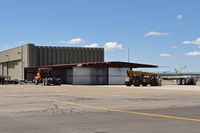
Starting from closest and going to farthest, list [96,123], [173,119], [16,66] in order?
[96,123] < [173,119] < [16,66]

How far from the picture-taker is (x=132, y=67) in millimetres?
84188

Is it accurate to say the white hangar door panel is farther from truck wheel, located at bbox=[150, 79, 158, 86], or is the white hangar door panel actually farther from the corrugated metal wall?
truck wheel, located at bbox=[150, 79, 158, 86]

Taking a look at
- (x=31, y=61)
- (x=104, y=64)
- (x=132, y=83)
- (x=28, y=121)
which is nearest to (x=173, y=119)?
(x=28, y=121)

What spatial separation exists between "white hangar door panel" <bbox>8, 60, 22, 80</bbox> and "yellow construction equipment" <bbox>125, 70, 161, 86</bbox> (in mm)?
42345

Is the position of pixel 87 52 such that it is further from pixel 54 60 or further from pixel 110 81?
pixel 110 81

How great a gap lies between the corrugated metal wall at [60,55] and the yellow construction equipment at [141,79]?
36.7 metres

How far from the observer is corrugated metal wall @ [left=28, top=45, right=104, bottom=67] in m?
105

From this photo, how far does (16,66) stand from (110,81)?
121ft

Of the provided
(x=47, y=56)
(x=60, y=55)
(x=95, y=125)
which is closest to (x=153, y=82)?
(x=47, y=56)

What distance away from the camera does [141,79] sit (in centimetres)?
7362

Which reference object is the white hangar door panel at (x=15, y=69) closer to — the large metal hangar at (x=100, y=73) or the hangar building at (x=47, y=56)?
the hangar building at (x=47, y=56)

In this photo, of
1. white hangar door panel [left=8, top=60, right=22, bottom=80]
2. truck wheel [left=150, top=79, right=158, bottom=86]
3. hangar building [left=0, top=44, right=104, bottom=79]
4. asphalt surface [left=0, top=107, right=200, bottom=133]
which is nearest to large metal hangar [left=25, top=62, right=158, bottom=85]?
truck wheel [left=150, top=79, right=158, bottom=86]

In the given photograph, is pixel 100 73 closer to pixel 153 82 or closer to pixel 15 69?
pixel 153 82

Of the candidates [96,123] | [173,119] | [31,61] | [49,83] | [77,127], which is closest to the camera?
[77,127]
